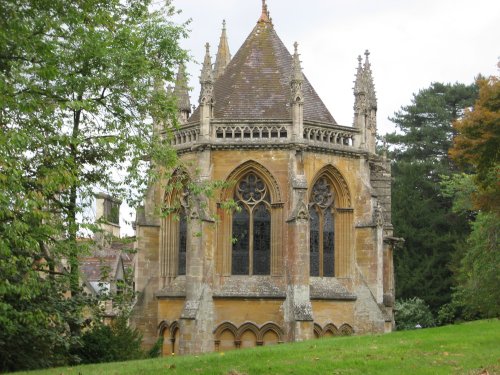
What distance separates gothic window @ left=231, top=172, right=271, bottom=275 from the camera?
99.2ft

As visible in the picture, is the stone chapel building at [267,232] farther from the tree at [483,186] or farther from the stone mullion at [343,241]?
the tree at [483,186]

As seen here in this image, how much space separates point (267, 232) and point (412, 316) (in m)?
18.0

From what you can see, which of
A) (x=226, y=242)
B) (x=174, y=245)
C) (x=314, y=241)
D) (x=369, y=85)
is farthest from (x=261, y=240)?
(x=369, y=85)

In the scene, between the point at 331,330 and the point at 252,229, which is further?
the point at 252,229

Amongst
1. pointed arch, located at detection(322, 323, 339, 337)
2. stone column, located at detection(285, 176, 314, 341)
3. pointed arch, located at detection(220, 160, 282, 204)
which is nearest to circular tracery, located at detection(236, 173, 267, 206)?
pointed arch, located at detection(220, 160, 282, 204)

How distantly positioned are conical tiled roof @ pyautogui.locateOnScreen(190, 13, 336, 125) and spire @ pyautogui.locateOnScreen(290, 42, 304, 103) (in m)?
0.88

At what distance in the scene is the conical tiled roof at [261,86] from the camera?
31.4m

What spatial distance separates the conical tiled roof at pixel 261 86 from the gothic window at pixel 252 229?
259 centimetres

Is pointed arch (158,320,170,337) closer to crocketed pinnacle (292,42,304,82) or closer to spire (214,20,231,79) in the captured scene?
crocketed pinnacle (292,42,304,82)

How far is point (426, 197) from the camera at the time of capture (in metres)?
54.5

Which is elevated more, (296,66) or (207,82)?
(296,66)

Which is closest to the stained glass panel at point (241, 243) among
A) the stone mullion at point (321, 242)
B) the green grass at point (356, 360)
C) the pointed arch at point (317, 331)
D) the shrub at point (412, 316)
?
the stone mullion at point (321, 242)

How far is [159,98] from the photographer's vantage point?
2020 centimetres

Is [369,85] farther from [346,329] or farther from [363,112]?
[346,329]
